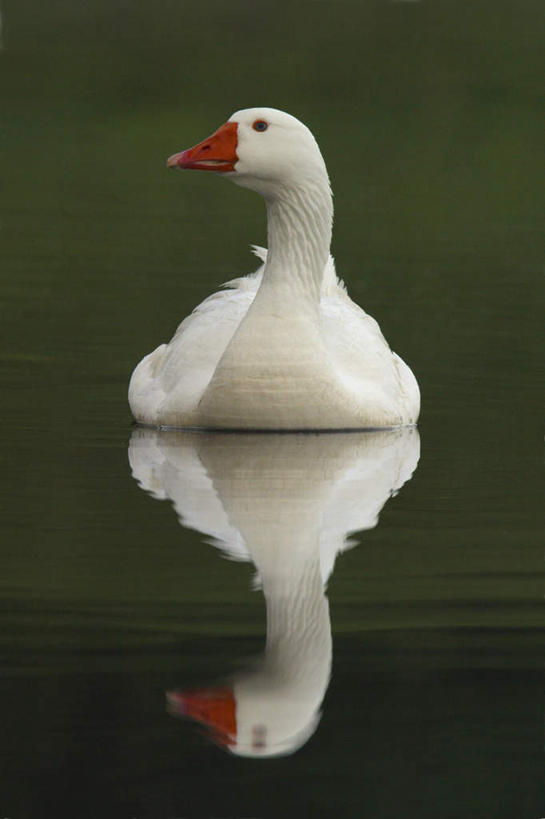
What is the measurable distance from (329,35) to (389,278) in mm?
27684

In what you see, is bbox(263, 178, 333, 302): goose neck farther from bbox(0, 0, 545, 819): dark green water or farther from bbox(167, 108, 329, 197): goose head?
bbox(0, 0, 545, 819): dark green water

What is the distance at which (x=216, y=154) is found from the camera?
10508 mm

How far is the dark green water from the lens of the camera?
5488 millimetres

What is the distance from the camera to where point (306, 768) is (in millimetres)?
5457

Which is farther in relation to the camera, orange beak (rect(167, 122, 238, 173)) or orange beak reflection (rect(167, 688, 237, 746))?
orange beak (rect(167, 122, 238, 173))

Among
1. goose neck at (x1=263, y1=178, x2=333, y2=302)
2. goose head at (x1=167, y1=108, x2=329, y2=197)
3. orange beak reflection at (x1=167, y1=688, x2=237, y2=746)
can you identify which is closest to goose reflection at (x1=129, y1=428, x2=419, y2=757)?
orange beak reflection at (x1=167, y1=688, x2=237, y2=746)

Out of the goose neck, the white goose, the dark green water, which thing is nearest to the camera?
the dark green water

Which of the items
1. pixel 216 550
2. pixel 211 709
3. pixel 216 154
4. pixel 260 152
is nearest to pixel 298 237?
pixel 260 152

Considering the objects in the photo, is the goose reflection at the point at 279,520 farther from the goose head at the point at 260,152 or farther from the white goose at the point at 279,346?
the goose head at the point at 260,152

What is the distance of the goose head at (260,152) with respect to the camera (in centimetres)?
1052

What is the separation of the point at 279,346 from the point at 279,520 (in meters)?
2.20

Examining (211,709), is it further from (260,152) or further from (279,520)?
(260,152)

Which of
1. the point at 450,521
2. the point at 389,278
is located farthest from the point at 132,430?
the point at 389,278

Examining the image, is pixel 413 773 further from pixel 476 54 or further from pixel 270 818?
A: pixel 476 54
